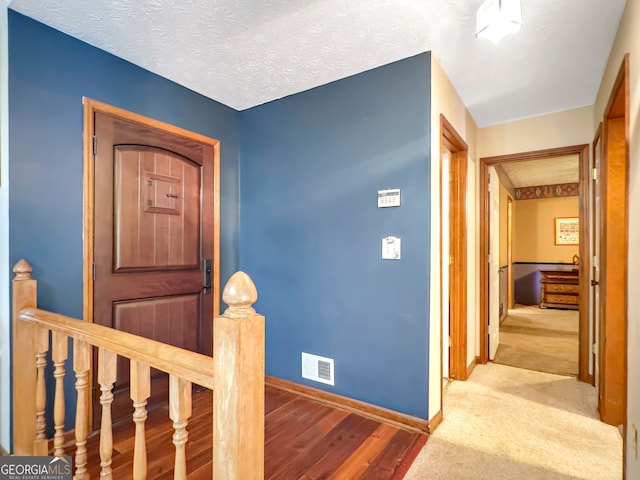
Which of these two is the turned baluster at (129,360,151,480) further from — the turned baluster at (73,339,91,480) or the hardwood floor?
the hardwood floor

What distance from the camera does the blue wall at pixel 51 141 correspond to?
5.64 feet

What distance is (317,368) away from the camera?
2510 millimetres

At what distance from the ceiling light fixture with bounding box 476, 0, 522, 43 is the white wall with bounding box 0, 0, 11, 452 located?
2.36 m

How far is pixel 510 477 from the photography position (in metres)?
1.65

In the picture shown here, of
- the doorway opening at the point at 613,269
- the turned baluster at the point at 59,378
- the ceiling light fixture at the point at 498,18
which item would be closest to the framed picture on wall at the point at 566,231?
the doorway opening at the point at 613,269

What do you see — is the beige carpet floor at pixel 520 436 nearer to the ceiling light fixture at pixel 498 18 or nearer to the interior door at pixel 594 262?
the interior door at pixel 594 262

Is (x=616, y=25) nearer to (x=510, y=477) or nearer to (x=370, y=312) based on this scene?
(x=370, y=312)

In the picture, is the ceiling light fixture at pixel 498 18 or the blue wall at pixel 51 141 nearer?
the ceiling light fixture at pixel 498 18

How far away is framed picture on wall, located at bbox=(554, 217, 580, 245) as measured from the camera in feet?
21.8

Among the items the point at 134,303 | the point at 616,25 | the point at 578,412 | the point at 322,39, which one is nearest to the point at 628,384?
the point at 578,412

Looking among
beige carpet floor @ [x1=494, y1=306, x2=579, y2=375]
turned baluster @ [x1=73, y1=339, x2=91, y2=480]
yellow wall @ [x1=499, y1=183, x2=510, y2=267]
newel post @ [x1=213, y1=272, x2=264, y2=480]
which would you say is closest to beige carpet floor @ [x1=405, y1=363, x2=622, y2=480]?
beige carpet floor @ [x1=494, y1=306, x2=579, y2=375]

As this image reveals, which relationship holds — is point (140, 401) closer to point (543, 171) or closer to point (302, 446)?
point (302, 446)

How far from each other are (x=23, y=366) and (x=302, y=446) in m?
1.51

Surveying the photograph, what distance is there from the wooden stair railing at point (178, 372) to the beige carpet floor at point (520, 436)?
4.04ft
